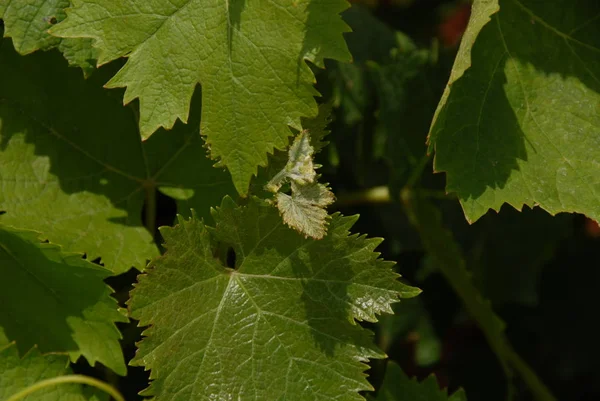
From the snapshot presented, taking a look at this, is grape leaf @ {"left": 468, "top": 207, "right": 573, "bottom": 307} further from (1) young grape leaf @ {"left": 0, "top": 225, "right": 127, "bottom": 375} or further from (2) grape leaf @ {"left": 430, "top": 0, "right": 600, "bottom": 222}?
(1) young grape leaf @ {"left": 0, "top": 225, "right": 127, "bottom": 375}

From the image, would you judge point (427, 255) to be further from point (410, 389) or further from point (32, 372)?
point (32, 372)

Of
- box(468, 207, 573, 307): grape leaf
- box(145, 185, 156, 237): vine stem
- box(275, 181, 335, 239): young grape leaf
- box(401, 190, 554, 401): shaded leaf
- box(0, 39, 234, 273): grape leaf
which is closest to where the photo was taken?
box(275, 181, 335, 239): young grape leaf

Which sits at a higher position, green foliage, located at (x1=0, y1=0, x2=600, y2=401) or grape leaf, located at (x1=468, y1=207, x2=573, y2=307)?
green foliage, located at (x1=0, y1=0, x2=600, y2=401)

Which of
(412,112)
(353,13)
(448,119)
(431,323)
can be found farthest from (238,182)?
(431,323)

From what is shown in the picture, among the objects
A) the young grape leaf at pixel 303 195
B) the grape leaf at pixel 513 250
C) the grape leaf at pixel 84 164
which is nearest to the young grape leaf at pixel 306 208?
the young grape leaf at pixel 303 195

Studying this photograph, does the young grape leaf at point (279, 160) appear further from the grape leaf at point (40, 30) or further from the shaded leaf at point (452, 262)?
the shaded leaf at point (452, 262)

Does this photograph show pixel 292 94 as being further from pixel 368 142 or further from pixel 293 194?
pixel 368 142

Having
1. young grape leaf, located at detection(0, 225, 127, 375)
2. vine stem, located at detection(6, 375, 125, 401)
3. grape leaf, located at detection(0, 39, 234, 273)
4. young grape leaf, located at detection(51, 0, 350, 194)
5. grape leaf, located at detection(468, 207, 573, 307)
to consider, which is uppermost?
young grape leaf, located at detection(51, 0, 350, 194)

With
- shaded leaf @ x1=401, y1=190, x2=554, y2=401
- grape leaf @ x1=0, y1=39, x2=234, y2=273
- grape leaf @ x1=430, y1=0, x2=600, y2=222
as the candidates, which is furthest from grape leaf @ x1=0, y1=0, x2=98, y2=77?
shaded leaf @ x1=401, y1=190, x2=554, y2=401
